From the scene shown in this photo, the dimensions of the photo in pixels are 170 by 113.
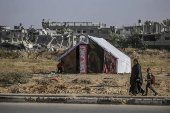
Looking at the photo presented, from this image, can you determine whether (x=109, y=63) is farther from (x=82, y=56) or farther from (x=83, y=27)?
(x=83, y=27)

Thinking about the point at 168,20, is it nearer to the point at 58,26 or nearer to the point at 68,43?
the point at 58,26

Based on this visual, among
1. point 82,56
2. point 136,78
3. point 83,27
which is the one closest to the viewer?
point 136,78

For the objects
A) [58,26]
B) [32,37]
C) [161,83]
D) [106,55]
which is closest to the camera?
[161,83]

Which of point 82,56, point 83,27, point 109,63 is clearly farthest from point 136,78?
point 83,27

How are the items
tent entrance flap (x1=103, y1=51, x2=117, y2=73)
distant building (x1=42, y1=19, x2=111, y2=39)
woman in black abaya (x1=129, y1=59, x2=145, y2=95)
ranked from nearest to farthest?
woman in black abaya (x1=129, y1=59, x2=145, y2=95), tent entrance flap (x1=103, y1=51, x2=117, y2=73), distant building (x1=42, y1=19, x2=111, y2=39)

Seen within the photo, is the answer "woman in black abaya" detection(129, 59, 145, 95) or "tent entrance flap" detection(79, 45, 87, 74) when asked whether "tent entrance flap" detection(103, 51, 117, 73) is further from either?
"woman in black abaya" detection(129, 59, 145, 95)

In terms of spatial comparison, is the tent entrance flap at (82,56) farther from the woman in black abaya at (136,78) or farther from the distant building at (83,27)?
the distant building at (83,27)

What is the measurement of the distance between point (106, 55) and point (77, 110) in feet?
34.9

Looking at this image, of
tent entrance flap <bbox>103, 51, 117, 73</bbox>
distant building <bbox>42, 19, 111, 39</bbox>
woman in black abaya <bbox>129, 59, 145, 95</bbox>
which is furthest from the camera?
distant building <bbox>42, 19, 111, 39</bbox>

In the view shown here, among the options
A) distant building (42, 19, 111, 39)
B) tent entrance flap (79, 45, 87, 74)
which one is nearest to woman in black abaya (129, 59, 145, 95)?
tent entrance flap (79, 45, 87, 74)

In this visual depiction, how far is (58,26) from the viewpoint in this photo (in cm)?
7262

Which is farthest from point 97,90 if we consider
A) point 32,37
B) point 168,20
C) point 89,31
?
point 168,20

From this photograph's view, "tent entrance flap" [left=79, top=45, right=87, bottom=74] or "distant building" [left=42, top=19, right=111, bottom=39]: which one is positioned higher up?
"distant building" [left=42, top=19, right=111, bottom=39]

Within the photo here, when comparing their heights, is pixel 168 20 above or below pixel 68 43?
above
